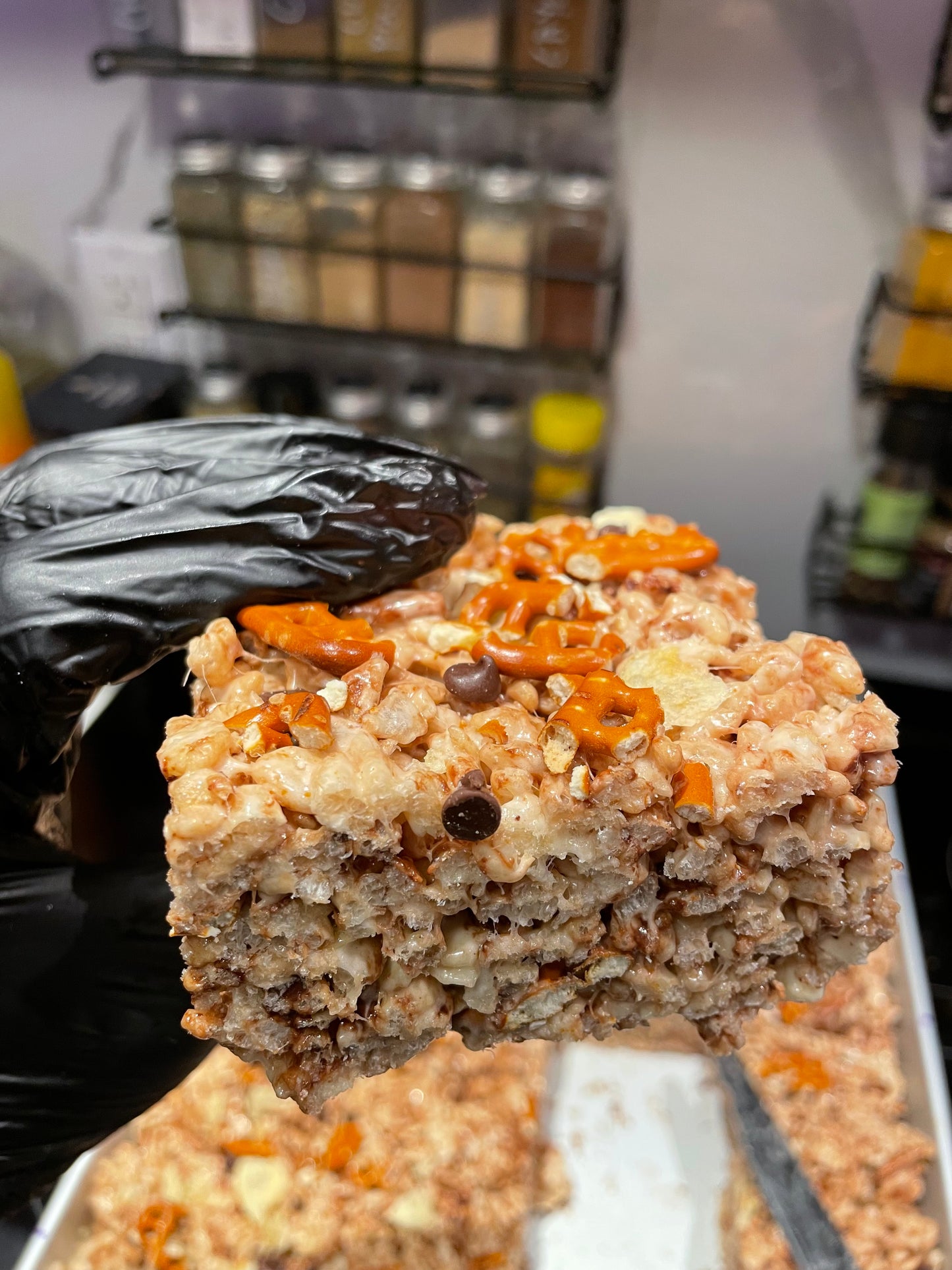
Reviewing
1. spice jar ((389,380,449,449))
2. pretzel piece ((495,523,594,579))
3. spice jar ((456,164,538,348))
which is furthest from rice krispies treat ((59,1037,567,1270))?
spice jar ((456,164,538,348))

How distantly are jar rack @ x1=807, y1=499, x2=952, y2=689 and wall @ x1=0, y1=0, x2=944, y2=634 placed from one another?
0.14 metres

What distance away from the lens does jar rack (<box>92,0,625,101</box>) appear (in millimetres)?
1881

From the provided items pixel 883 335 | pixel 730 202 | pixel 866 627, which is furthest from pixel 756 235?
pixel 866 627

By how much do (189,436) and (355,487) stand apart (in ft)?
0.97

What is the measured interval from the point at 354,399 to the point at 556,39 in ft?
2.99

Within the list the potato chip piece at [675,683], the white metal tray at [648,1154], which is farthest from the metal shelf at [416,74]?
the white metal tray at [648,1154]

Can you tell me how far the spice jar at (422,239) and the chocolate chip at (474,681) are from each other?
1519mm

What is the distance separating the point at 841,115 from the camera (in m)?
2.05

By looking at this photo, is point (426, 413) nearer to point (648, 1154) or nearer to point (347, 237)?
point (347, 237)

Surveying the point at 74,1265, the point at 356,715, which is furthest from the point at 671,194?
the point at 74,1265

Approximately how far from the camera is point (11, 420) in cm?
233

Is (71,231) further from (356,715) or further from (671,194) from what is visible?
(356,715)

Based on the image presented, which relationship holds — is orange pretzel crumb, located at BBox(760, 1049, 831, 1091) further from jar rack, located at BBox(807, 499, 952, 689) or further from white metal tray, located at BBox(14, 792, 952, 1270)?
jar rack, located at BBox(807, 499, 952, 689)

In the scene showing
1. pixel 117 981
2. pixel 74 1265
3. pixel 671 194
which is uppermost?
pixel 671 194
